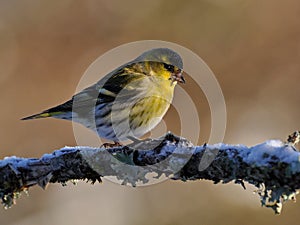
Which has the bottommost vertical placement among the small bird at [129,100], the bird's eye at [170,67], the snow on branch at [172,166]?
the snow on branch at [172,166]

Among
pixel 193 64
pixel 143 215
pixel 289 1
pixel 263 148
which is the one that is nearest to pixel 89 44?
pixel 193 64

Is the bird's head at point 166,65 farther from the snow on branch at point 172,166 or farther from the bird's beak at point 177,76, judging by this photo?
the snow on branch at point 172,166

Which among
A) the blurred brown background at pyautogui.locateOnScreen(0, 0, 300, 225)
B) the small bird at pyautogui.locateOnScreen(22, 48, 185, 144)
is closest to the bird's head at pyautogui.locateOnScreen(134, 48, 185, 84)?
the small bird at pyautogui.locateOnScreen(22, 48, 185, 144)

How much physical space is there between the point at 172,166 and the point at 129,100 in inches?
53.4

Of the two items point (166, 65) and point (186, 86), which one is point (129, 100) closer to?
point (166, 65)

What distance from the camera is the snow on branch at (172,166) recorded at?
70.0 inches

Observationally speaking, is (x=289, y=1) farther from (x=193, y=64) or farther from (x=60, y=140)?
(x=60, y=140)

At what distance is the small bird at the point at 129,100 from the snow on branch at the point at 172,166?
0.81m

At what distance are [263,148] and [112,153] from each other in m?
0.82

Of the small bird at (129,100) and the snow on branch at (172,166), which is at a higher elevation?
the small bird at (129,100)

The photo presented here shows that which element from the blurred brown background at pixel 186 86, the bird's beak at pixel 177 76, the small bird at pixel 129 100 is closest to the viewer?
the small bird at pixel 129 100

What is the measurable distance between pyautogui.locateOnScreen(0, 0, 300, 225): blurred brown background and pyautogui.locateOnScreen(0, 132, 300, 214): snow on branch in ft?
8.53

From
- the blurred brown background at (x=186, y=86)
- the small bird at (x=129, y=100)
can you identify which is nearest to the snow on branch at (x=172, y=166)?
the small bird at (x=129, y=100)

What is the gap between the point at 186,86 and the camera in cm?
529
